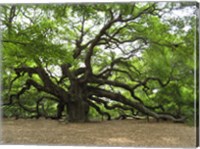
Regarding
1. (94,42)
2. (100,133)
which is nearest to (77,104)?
(100,133)

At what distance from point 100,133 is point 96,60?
2.77 feet

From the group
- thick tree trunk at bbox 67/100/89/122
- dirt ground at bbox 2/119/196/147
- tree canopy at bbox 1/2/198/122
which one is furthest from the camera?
thick tree trunk at bbox 67/100/89/122

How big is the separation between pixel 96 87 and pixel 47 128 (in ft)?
2.42

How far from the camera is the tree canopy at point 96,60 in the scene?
495 cm

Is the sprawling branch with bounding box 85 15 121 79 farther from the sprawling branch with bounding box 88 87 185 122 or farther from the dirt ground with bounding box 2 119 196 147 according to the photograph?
the dirt ground with bounding box 2 119 196 147

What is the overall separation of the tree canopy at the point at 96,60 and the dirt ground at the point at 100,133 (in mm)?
114

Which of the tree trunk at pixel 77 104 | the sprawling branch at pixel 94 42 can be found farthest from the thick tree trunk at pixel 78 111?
the sprawling branch at pixel 94 42

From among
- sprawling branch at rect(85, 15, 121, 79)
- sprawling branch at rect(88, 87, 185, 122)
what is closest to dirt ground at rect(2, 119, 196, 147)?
sprawling branch at rect(88, 87, 185, 122)

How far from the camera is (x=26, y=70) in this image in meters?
5.23

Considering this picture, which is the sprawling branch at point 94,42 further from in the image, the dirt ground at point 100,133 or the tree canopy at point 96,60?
the dirt ground at point 100,133

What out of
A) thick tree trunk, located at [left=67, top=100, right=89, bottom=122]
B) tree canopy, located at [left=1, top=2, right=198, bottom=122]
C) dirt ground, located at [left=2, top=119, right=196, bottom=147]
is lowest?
dirt ground, located at [left=2, top=119, right=196, bottom=147]

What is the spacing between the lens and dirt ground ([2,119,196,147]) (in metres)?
4.79

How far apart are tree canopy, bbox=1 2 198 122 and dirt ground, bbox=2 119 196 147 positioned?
11cm

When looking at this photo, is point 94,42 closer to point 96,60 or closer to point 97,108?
point 96,60
